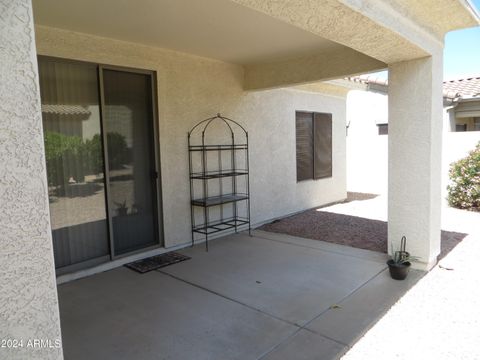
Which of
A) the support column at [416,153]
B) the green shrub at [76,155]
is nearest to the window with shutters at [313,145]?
the support column at [416,153]

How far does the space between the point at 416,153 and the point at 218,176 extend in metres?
3.11

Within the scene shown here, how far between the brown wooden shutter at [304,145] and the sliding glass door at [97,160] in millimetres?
4152

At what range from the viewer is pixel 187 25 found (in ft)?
14.7

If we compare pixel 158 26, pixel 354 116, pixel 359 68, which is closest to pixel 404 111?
pixel 359 68

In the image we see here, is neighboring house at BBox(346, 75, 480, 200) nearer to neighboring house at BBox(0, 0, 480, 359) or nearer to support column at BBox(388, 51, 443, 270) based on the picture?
neighboring house at BBox(0, 0, 480, 359)

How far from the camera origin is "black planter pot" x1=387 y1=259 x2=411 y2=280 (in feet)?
14.5

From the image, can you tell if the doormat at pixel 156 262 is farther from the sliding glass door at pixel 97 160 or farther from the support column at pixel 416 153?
the support column at pixel 416 153

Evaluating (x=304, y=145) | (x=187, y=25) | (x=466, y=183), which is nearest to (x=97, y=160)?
(x=187, y=25)

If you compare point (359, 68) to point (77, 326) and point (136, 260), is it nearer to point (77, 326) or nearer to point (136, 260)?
point (136, 260)

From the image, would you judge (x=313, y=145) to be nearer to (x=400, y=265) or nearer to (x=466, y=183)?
(x=466, y=183)

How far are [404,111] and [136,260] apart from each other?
14.2 ft

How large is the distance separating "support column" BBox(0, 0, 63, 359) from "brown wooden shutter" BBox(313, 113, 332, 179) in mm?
8286

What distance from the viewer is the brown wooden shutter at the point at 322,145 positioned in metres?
9.16

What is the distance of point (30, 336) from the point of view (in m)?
1.27
